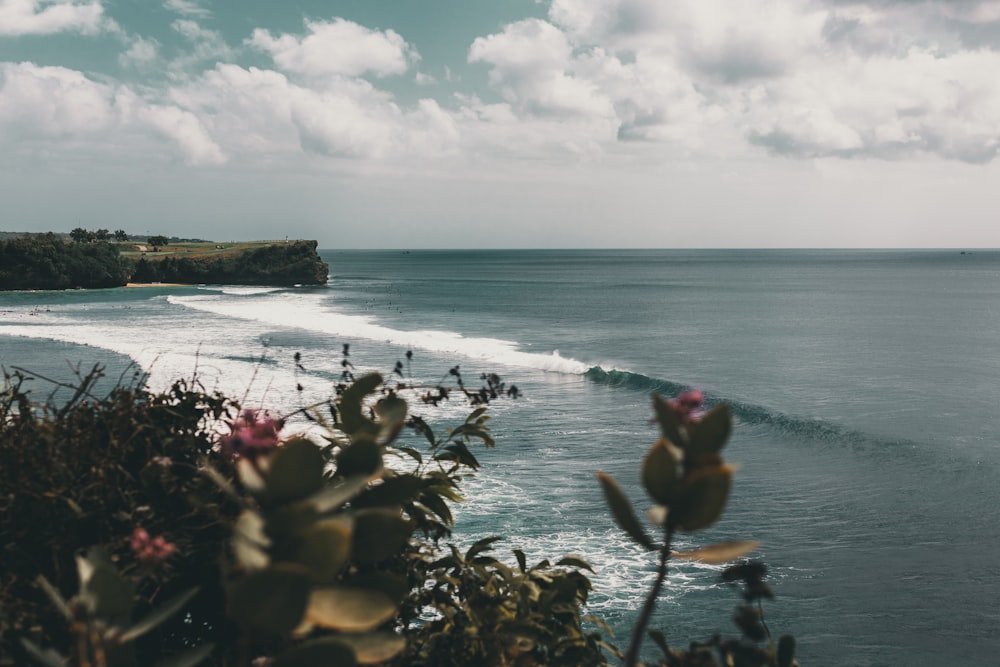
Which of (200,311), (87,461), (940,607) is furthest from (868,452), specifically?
(200,311)

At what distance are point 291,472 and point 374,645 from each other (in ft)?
1.12

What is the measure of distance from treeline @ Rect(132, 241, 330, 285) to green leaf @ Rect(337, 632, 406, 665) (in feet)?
397

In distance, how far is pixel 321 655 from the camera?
118 centimetres

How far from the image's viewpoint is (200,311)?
61625mm

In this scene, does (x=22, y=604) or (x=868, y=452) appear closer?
(x=22, y=604)

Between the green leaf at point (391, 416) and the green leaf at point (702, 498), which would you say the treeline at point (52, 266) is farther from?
the green leaf at point (702, 498)

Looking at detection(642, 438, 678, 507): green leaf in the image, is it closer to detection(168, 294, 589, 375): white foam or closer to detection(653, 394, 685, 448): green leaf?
detection(653, 394, 685, 448): green leaf

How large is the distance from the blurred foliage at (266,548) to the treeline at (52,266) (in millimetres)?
101487

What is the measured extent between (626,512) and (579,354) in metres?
39.4

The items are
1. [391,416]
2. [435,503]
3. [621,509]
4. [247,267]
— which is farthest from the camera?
[247,267]

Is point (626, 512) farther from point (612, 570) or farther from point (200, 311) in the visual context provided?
point (200, 311)

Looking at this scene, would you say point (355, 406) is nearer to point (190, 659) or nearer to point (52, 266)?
point (190, 659)

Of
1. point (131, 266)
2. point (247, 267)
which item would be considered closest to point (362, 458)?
point (131, 266)

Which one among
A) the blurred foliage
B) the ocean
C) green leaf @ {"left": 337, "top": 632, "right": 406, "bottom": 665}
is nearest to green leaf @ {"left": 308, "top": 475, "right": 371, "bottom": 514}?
the blurred foliage
